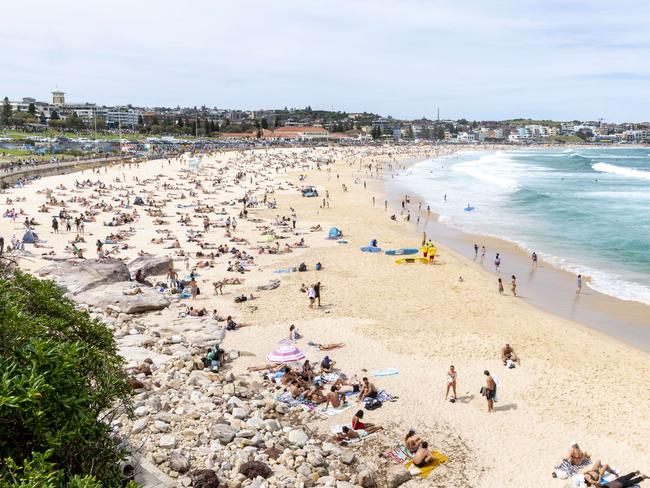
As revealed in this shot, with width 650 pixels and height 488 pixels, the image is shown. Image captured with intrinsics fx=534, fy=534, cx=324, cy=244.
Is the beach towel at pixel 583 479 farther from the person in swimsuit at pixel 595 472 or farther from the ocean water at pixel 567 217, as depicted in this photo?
the ocean water at pixel 567 217

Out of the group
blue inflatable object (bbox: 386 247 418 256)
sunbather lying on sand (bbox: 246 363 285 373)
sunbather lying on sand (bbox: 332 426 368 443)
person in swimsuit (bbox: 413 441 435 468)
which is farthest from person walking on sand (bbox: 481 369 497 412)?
blue inflatable object (bbox: 386 247 418 256)

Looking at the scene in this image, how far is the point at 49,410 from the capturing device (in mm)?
5223

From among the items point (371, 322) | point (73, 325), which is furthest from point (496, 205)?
point (73, 325)

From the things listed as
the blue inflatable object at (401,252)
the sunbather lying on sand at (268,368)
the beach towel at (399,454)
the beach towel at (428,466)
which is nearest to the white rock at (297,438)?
the beach towel at (399,454)

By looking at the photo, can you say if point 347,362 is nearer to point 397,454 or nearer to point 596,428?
point 397,454

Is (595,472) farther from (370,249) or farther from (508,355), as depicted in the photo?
(370,249)

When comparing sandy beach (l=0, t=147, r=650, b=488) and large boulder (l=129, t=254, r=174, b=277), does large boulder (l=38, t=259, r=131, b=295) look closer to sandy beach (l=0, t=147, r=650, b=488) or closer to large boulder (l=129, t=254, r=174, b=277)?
sandy beach (l=0, t=147, r=650, b=488)

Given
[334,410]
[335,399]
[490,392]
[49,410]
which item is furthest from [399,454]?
[49,410]

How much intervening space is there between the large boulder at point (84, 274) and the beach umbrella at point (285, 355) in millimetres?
7133

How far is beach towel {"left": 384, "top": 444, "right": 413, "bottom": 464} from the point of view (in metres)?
9.69

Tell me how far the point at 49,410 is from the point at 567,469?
28.0 ft

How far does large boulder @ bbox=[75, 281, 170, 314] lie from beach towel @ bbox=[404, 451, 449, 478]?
9.94 meters

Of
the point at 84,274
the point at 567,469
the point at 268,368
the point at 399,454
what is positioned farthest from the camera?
the point at 84,274

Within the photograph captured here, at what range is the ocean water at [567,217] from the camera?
80.8 feet
